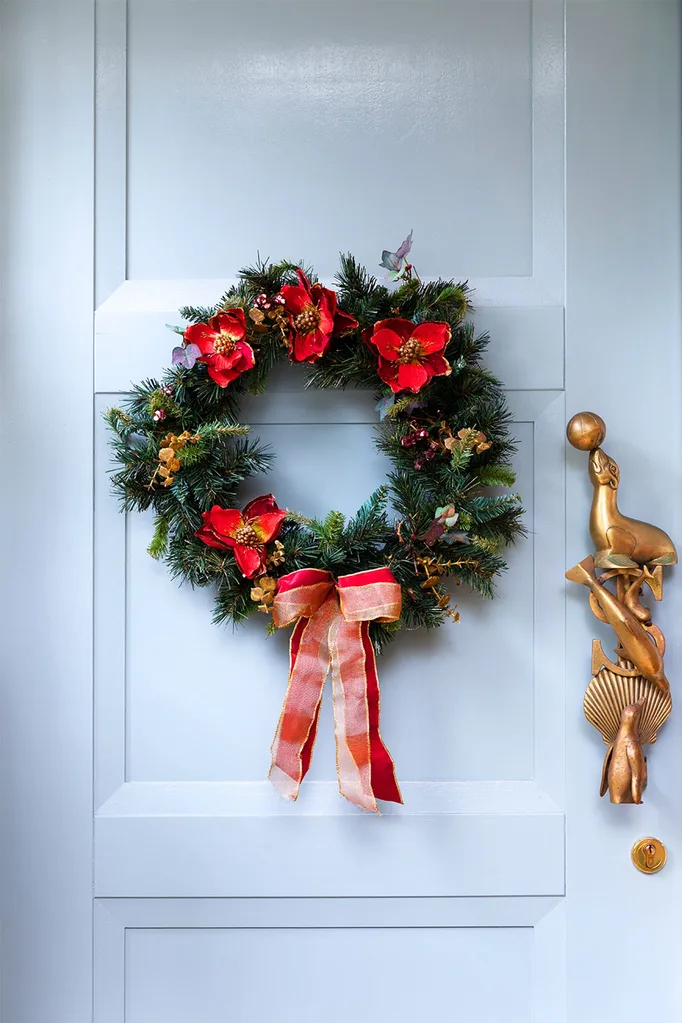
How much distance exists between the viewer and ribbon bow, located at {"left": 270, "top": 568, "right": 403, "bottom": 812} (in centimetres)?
75

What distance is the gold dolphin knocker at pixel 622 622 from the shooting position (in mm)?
803

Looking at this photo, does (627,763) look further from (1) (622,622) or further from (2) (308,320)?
(2) (308,320)

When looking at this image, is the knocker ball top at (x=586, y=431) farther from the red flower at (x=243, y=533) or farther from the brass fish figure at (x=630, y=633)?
the red flower at (x=243, y=533)

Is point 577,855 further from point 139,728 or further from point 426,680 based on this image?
point 139,728

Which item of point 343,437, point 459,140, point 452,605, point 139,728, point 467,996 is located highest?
point 459,140

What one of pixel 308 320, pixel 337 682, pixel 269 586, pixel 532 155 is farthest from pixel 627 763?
pixel 532 155

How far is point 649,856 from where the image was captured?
0.84 m

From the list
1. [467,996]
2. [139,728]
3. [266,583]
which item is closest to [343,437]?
[266,583]

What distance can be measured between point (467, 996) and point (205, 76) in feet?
3.73

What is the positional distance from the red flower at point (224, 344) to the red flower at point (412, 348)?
140mm

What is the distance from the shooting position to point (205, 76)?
2.80 feet

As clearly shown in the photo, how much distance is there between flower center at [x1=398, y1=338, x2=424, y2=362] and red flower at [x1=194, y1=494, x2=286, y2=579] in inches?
8.4

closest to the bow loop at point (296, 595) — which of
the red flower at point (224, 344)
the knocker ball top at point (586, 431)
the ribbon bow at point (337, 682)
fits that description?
the ribbon bow at point (337, 682)

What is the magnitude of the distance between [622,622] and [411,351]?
383mm
